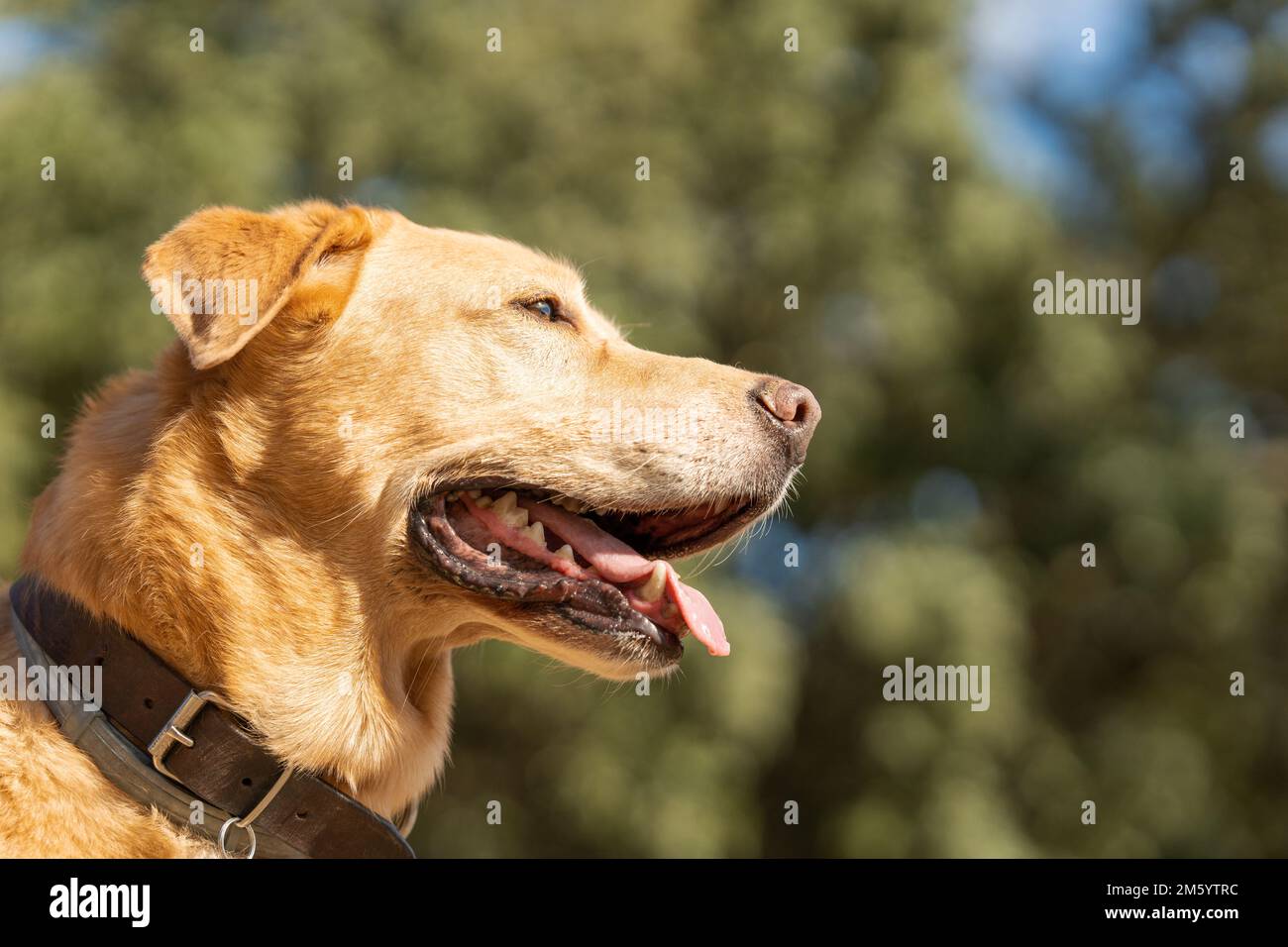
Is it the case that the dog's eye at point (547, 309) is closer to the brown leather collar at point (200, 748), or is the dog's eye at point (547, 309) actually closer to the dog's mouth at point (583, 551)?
the dog's mouth at point (583, 551)

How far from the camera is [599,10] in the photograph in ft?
34.4

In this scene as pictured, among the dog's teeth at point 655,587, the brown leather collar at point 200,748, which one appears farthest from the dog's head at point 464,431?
the brown leather collar at point 200,748

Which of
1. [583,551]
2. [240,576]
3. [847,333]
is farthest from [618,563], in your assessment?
[847,333]

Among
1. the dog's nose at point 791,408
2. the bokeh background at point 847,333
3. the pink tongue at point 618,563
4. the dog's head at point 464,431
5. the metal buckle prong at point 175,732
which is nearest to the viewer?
the metal buckle prong at point 175,732

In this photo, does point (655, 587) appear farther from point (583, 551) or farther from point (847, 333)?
point (847, 333)

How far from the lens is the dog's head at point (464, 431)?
3.12 meters

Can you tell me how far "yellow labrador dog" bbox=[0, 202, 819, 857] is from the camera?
2764 mm

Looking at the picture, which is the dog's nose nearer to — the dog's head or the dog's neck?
the dog's head

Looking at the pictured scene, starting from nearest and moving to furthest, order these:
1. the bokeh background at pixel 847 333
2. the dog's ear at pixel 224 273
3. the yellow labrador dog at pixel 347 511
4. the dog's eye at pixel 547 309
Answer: the yellow labrador dog at pixel 347 511
the dog's ear at pixel 224 273
the dog's eye at pixel 547 309
the bokeh background at pixel 847 333

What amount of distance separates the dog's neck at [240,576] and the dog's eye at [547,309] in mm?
787

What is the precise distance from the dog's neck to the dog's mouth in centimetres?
21

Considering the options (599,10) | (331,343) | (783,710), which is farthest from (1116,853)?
(331,343)

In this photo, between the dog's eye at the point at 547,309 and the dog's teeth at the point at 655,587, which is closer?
the dog's teeth at the point at 655,587

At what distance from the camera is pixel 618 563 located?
3.35 meters
